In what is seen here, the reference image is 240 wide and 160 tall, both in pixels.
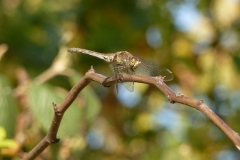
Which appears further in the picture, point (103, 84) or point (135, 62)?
point (135, 62)

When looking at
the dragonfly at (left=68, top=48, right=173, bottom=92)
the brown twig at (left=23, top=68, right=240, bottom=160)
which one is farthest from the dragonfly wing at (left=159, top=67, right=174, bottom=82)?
the brown twig at (left=23, top=68, right=240, bottom=160)

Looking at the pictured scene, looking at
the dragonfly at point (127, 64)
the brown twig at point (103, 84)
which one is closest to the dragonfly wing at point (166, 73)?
the dragonfly at point (127, 64)

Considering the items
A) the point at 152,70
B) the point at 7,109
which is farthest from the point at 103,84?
the point at 7,109

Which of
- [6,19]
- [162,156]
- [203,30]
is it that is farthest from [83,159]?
[203,30]

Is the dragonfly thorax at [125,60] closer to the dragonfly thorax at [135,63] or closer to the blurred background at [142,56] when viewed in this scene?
the dragonfly thorax at [135,63]

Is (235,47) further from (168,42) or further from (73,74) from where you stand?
(73,74)

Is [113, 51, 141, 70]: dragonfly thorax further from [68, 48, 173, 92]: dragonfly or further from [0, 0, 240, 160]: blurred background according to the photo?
[0, 0, 240, 160]: blurred background

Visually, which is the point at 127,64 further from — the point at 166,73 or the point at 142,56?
the point at 142,56

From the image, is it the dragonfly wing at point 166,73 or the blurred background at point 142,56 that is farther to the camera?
the blurred background at point 142,56

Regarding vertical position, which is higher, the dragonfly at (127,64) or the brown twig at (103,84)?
the dragonfly at (127,64)

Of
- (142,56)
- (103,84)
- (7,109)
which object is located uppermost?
(142,56)
